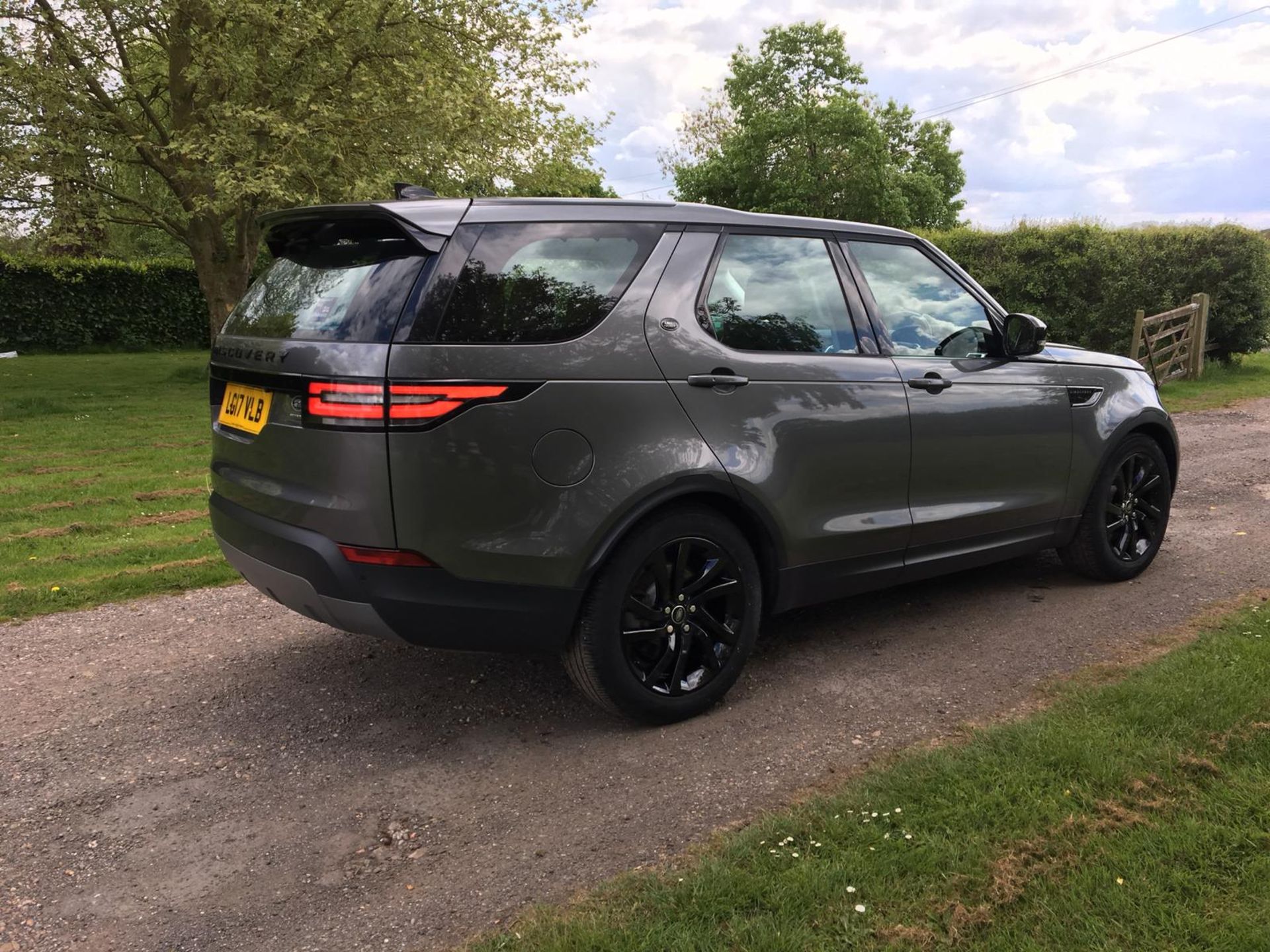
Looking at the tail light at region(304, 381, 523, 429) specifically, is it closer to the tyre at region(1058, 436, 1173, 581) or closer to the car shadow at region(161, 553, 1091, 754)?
the car shadow at region(161, 553, 1091, 754)

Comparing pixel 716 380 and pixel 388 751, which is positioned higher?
pixel 716 380

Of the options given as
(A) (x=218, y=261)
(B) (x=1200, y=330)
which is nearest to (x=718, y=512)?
(B) (x=1200, y=330)

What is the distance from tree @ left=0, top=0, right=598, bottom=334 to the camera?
1417 centimetres

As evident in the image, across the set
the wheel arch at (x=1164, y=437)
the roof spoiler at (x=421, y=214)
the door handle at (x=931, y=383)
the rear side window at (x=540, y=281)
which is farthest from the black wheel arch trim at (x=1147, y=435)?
the roof spoiler at (x=421, y=214)

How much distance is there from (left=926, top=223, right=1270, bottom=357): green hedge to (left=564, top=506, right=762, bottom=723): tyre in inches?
501

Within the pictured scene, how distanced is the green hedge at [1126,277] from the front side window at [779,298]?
39.3 ft

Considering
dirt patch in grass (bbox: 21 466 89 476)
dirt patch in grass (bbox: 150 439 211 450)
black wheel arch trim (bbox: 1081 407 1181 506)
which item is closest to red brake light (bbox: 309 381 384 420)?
black wheel arch trim (bbox: 1081 407 1181 506)

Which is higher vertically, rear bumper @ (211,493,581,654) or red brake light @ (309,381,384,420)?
red brake light @ (309,381,384,420)

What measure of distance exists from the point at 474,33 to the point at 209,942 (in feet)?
55.7

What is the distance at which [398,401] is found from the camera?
2.87 metres

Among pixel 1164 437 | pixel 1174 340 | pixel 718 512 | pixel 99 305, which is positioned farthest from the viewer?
pixel 99 305

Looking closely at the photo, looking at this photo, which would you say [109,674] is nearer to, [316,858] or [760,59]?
[316,858]

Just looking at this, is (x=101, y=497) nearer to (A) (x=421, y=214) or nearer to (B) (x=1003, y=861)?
(A) (x=421, y=214)

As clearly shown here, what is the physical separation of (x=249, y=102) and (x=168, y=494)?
378 inches
